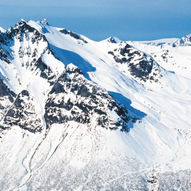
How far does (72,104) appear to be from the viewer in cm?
15175

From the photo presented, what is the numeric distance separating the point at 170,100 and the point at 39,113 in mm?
74631

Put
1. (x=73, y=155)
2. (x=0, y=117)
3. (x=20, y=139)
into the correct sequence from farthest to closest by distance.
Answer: (x=0, y=117) < (x=20, y=139) < (x=73, y=155)

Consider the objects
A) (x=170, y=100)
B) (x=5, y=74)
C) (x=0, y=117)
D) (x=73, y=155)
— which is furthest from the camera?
(x=170, y=100)

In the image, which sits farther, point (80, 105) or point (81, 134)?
point (80, 105)

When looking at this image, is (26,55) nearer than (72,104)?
No

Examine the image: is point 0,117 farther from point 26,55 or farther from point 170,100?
point 170,100

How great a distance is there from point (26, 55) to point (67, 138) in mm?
69465

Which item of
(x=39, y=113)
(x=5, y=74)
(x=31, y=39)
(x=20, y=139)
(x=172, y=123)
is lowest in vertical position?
(x=20, y=139)

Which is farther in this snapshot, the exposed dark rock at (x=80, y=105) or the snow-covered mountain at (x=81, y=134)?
the exposed dark rock at (x=80, y=105)

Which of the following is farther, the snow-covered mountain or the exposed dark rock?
the exposed dark rock

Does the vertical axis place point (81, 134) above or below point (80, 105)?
below

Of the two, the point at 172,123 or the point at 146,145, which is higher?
the point at 172,123

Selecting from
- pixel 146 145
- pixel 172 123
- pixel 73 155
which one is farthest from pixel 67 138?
pixel 172 123

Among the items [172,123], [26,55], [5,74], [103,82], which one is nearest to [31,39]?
[26,55]
